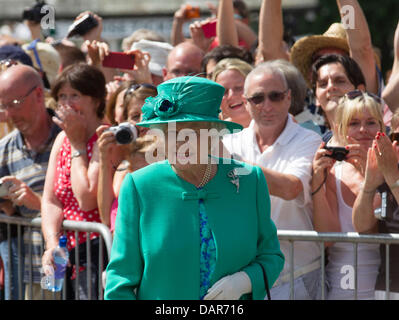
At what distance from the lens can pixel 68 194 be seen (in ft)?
16.3

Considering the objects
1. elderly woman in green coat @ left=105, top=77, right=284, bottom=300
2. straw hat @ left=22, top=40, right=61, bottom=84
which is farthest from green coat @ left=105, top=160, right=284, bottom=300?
straw hat @ left=22, top=40, right=61, bottom=84

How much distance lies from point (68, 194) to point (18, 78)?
1024mm

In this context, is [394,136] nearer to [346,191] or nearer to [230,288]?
[346,191]

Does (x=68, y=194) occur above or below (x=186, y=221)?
above

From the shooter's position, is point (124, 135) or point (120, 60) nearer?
point (124, 135)

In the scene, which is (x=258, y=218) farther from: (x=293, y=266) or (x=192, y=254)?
(x=293, y=266)

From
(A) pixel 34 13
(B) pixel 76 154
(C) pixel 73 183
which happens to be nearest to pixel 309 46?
(B) pixel 76 154

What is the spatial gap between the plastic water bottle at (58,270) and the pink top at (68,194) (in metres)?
0.13

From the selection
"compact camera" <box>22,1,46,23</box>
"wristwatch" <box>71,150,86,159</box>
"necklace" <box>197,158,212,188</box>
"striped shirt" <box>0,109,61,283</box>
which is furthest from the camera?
"compact camera" <box>22,1,46,23</box>

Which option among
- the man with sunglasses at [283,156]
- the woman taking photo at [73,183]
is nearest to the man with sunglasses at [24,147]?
the woman taking photo at [73,183]

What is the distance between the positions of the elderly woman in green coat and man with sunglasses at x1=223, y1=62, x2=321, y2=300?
1.27 meters

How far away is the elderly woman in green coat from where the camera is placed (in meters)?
2.99

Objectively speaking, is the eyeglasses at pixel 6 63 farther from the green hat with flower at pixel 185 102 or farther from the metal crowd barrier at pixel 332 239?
the green hat with flower at pixel 185 102

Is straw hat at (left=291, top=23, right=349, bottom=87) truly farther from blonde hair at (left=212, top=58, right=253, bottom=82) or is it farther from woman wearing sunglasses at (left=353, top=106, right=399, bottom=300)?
woman wearing sunglasses at (left=353, top=106, right=399, bottom=300)
